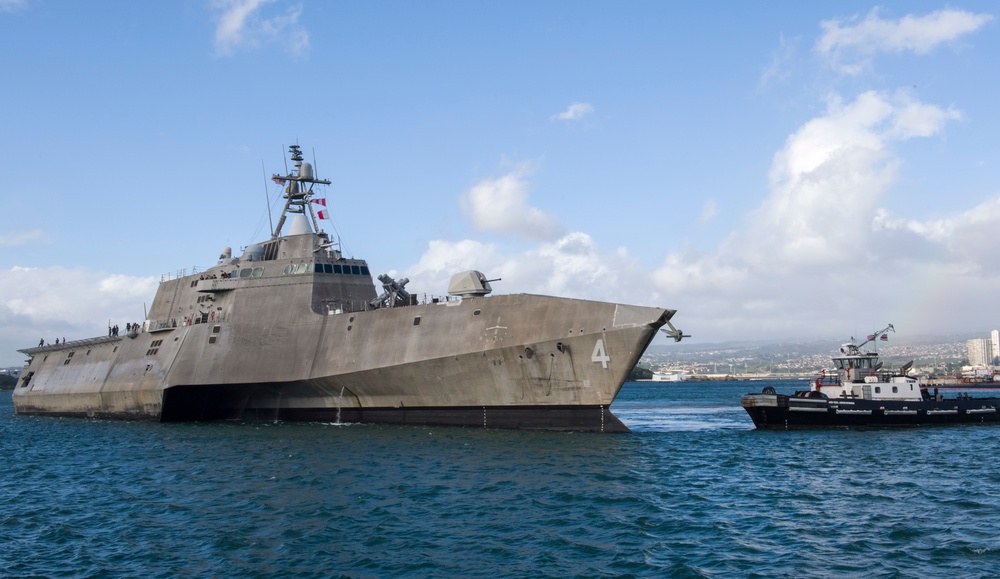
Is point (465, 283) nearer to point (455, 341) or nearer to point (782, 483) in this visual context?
point (455, 341)

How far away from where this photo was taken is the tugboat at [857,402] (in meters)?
31.2

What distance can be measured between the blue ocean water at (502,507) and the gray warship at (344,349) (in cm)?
154

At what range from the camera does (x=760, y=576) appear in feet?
38.3

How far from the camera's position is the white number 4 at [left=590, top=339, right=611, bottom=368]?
82.6 ft

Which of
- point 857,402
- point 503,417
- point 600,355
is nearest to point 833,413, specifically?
point 857,402

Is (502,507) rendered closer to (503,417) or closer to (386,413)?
(503,417)

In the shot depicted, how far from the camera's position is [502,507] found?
53.4ft

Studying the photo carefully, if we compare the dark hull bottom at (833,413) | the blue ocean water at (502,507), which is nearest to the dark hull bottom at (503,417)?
the blue ocean water at (502,507)

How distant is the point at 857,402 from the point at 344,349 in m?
19.4

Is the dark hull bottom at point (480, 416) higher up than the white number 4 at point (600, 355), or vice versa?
the white number 4 at point (600, 355)

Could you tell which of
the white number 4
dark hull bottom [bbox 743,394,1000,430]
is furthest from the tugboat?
the white number 4

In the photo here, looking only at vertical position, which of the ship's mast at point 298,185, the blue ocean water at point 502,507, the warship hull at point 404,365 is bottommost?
the blue ocean water at point 502,507

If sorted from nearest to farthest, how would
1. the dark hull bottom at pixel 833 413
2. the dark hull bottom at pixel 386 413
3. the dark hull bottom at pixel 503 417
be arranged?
the dark hull bottom at pixel 503 417 → the dark hull bottom at pixel 386 413 → the dark hull bottom at pixel 833 413

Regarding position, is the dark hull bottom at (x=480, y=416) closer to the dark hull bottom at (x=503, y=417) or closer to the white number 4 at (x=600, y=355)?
the dark hull bottom at (x=503, y=417)
